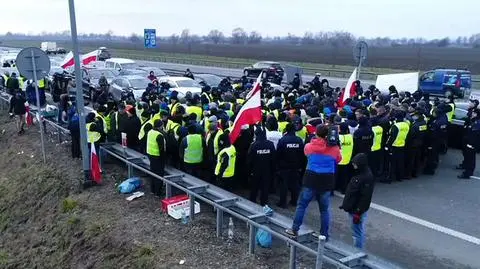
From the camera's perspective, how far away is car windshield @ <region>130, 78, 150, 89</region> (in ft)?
77.4

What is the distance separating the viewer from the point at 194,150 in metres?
10.0

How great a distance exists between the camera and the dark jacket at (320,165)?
24.0 ft

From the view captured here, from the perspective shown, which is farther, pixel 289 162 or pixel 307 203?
pixel 289 162

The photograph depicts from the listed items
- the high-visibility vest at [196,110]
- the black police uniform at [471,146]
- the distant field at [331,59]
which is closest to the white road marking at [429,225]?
the black police uniform at [471,146]

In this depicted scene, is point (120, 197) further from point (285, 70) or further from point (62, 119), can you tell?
point (285, 70)

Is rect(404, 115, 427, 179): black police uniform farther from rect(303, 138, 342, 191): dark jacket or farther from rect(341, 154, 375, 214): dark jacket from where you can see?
rect(303, 138, 342, 191): dark jacket

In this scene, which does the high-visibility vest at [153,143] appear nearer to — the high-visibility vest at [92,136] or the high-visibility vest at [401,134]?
the high-visibility vest at [92,136]

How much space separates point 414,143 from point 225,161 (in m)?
5.18

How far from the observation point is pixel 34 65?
38.8ft

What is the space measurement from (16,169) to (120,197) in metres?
5.50

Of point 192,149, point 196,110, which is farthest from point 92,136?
point 192,149

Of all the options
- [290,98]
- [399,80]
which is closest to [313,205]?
[290,98]

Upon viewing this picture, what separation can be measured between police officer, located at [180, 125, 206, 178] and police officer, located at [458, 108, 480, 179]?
21.7ft

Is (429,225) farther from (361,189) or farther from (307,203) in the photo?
(307,203)
